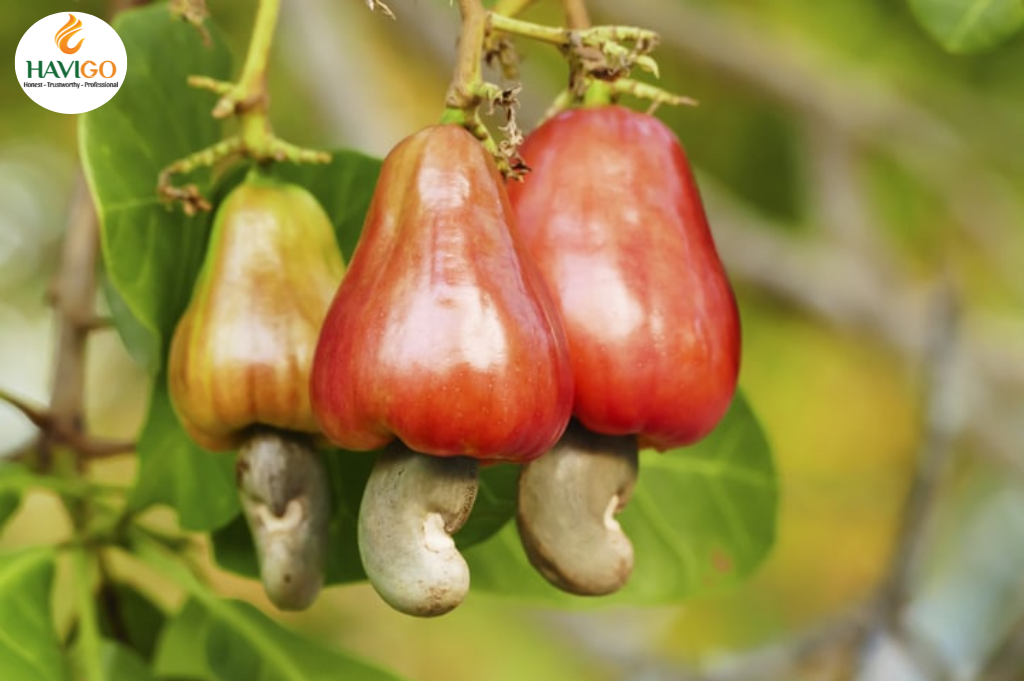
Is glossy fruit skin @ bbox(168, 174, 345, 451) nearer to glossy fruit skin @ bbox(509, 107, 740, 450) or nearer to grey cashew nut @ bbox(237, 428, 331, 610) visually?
grey cashew nut @ bbox(237, 428, 331, 610)

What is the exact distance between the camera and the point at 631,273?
2.29 ft

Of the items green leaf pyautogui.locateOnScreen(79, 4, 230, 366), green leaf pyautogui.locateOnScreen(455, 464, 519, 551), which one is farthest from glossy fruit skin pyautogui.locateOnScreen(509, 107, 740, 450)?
green leaf pyautogui.locateOnScreen(79, 4, 230, 366)

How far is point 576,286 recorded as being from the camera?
695 mm

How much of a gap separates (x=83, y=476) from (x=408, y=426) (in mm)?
494

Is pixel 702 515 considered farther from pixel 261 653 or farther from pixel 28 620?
pixel 28 620

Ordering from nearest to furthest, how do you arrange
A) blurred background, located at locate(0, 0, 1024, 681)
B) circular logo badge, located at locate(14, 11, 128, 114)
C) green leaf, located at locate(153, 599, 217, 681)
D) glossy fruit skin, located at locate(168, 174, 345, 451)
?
1. glossy fruit skin, located at locate(168, 174, 345, 451)
2. circular logo badge, located at locate(14, 11, 128, 114)
3. green leaf, located at locate(153, 599, 217, 681)
4. blurred background, located at locate(0, 0, 1024, 681)

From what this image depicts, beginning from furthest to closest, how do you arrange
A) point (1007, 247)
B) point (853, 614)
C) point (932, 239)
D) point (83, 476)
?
1. point (932, 239)
2. point (1007, 247)
3. point (853, 614)
4. point (83, 476)

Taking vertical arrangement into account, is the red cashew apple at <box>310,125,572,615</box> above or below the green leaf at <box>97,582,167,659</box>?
above

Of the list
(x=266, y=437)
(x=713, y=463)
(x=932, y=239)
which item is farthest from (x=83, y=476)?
(x=932, y=239)

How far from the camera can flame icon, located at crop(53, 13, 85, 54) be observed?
870 millimetres

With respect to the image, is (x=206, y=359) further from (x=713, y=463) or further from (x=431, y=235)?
(x=713, y=463)

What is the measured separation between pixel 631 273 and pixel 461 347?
4.7 inches

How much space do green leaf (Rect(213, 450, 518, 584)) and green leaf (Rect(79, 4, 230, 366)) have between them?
134mm

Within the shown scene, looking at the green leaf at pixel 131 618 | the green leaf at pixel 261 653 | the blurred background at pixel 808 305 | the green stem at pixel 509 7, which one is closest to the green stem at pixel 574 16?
the green stem at pixel 509 7
